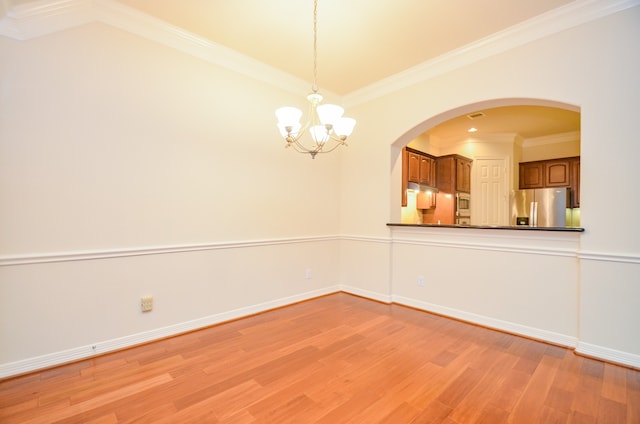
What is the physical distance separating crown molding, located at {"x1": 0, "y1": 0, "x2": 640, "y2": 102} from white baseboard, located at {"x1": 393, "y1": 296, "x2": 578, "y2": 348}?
275 centimetres

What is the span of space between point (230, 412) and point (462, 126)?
6.06 meters

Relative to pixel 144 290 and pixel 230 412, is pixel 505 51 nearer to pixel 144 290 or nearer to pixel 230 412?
pixel 230 412

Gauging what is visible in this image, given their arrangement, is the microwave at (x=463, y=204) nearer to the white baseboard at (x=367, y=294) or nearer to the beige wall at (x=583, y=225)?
the beige wall at (x=583, y=225)

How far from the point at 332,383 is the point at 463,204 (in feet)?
17.5

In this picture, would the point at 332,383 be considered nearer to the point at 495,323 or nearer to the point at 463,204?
the point at 495,323

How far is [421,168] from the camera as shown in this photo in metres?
5.84

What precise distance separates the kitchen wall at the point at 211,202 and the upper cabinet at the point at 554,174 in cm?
405

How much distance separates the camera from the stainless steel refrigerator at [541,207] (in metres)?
5.46

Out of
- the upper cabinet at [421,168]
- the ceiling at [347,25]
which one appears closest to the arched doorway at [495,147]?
the upper cabinet at [421,168]

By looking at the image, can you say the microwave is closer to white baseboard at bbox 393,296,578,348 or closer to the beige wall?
the beige wall

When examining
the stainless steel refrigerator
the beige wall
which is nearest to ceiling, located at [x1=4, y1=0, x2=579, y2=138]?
the beige wall

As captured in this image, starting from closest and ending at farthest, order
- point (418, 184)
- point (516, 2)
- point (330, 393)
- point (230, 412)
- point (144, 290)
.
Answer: point (230, 412) → point (330, 393) → point (516, 2) → point (144, 290) → point (418, 184)

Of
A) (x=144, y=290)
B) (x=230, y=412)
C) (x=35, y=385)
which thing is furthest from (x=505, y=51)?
(x=35, y=385)

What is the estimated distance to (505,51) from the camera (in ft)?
9.98
